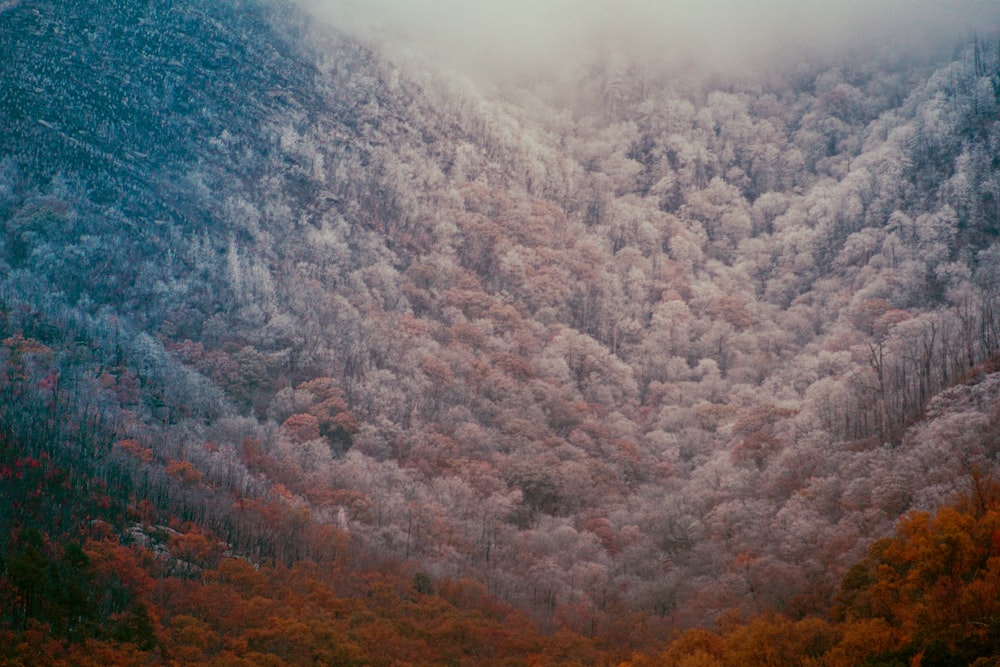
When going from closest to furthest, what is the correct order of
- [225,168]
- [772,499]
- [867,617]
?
[867,617] → [772,499] → [225,168]

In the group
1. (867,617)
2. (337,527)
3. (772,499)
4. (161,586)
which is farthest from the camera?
(337,527)

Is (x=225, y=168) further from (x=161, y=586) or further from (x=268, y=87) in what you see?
(x=161, y=586)

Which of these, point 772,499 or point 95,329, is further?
point 95,329

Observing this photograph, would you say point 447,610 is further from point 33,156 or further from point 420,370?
point 33,156

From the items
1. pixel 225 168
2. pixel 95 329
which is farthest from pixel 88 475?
pixel 225 168

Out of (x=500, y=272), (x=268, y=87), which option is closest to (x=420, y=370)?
(x=500, y=272)

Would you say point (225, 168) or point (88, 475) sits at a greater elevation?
point (225, 168)

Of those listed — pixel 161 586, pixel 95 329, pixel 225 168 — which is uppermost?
pixel 225 168
